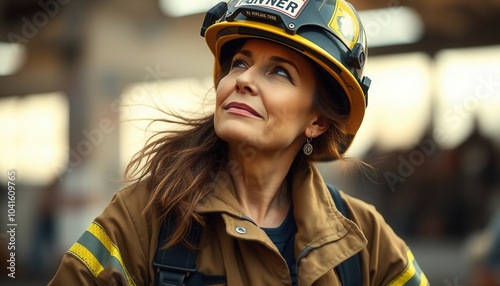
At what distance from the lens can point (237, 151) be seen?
108 inches

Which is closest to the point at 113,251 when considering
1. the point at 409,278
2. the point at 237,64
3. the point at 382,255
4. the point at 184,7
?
the point at 237,64

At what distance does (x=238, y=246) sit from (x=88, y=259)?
504mm

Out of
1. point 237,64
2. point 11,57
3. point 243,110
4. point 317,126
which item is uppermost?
point 237,64

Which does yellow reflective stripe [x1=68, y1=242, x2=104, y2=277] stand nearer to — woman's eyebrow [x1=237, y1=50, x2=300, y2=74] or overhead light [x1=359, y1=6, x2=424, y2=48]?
woman's eyebrow [x1=237, y1=50, x2=300, y2=74]

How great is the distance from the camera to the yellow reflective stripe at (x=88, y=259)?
7.75 feet

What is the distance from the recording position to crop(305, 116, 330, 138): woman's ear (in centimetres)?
281

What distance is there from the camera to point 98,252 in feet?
7.85

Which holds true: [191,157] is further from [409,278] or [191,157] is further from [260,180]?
[409,278]

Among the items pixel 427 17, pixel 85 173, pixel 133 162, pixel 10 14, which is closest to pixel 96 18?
pixel 10 14

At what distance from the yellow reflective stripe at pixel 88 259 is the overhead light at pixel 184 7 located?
14.7 feet

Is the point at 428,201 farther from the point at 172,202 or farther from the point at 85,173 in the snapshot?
the point at 172,202

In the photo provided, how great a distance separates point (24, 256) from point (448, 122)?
388cm

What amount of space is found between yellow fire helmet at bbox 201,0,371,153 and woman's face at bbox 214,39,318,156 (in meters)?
0.07

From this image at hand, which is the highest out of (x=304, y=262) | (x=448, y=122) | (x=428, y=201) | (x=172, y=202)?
(x=172, y=202)
